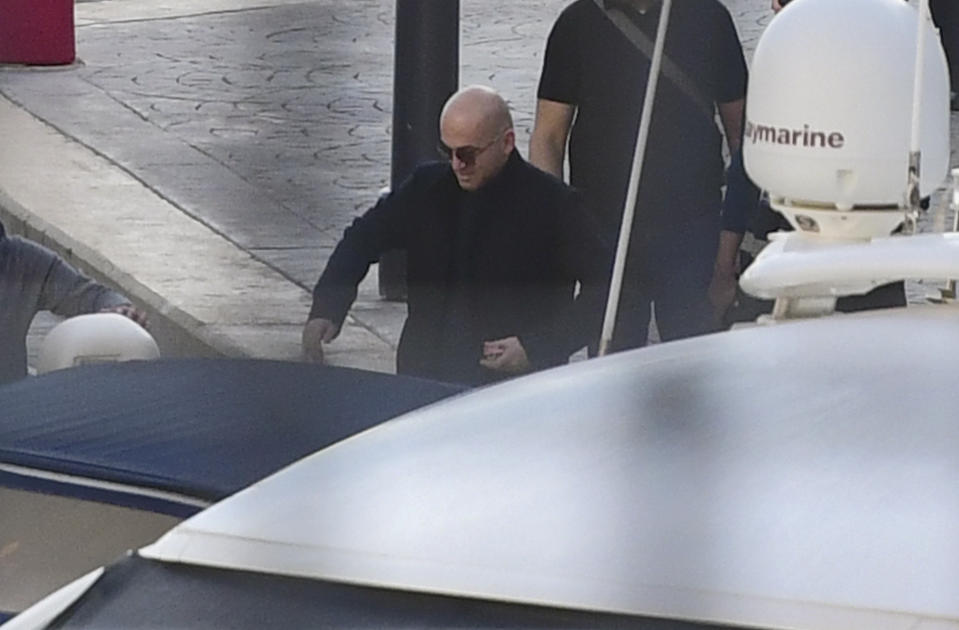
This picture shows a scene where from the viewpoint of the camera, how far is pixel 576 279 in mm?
4801

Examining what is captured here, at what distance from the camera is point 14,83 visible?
433 inches

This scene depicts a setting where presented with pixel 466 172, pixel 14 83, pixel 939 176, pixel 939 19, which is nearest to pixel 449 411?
pixel 939 176

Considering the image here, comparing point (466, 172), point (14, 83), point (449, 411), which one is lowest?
point (14, 83)

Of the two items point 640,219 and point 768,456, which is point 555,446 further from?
point 640,219

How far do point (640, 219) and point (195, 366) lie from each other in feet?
5.86

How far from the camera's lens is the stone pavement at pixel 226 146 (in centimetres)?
703

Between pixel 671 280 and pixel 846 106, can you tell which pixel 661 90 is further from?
pixel 846 106

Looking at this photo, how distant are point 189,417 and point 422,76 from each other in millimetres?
3971

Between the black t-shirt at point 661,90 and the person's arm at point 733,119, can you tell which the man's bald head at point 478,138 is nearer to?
the black t-shirt at point 661,90

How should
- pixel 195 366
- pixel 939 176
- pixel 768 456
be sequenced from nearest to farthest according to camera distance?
pixel 768 456, pixel 939 176, pixel 195 366

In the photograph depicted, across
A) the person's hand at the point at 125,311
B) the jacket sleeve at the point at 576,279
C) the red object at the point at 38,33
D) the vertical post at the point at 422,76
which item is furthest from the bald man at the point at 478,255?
the red object at the point at 38,33

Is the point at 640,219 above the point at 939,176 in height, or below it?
below

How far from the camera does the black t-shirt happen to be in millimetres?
4961

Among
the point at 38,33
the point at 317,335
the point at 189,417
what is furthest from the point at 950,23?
the point at 189,417
